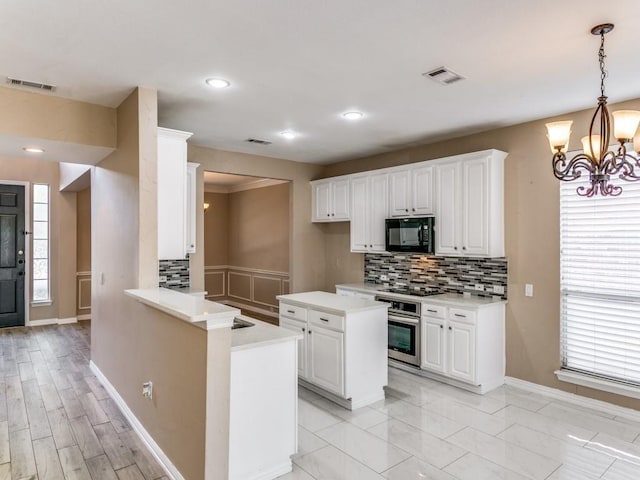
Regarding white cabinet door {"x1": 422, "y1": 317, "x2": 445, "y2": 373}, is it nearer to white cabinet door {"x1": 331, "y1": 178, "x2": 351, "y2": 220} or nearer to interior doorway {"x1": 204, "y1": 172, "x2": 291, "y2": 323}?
white cabinet door {"x1": 331, "y1": 178, "x2": 351, "y2": 220}

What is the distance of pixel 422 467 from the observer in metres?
2.62

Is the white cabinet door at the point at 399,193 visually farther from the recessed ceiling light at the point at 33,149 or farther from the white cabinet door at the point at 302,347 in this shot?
the recessed ceiling light at the point at 33,149

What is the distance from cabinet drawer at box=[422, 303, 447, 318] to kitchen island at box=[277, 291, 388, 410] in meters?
0.71

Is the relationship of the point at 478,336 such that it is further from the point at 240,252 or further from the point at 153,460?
the point at 240,252

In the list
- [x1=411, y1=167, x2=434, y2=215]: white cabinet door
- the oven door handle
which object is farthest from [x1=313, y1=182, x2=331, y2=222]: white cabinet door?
the oven door handle

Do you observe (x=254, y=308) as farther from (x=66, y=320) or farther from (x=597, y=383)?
(x=597, y=383)

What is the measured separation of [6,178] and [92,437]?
17.8 ft

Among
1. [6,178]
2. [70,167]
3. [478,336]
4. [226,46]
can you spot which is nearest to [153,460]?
[226,46]

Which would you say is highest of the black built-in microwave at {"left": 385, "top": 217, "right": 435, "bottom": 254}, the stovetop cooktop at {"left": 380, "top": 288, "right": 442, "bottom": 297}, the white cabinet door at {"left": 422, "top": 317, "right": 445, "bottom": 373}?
the black built-in microwave at {"left": 385, "top": 217, "right": 435, "bottom": 254}

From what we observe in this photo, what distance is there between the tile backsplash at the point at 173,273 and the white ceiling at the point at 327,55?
6.01 ft

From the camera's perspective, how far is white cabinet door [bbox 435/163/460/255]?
4316 mm

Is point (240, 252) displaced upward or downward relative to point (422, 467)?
upward

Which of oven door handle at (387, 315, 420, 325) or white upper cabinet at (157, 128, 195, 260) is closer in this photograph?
white upper cabinet at (157, 128, 195, 260)

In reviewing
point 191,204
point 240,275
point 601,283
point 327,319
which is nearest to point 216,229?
point 240,275
